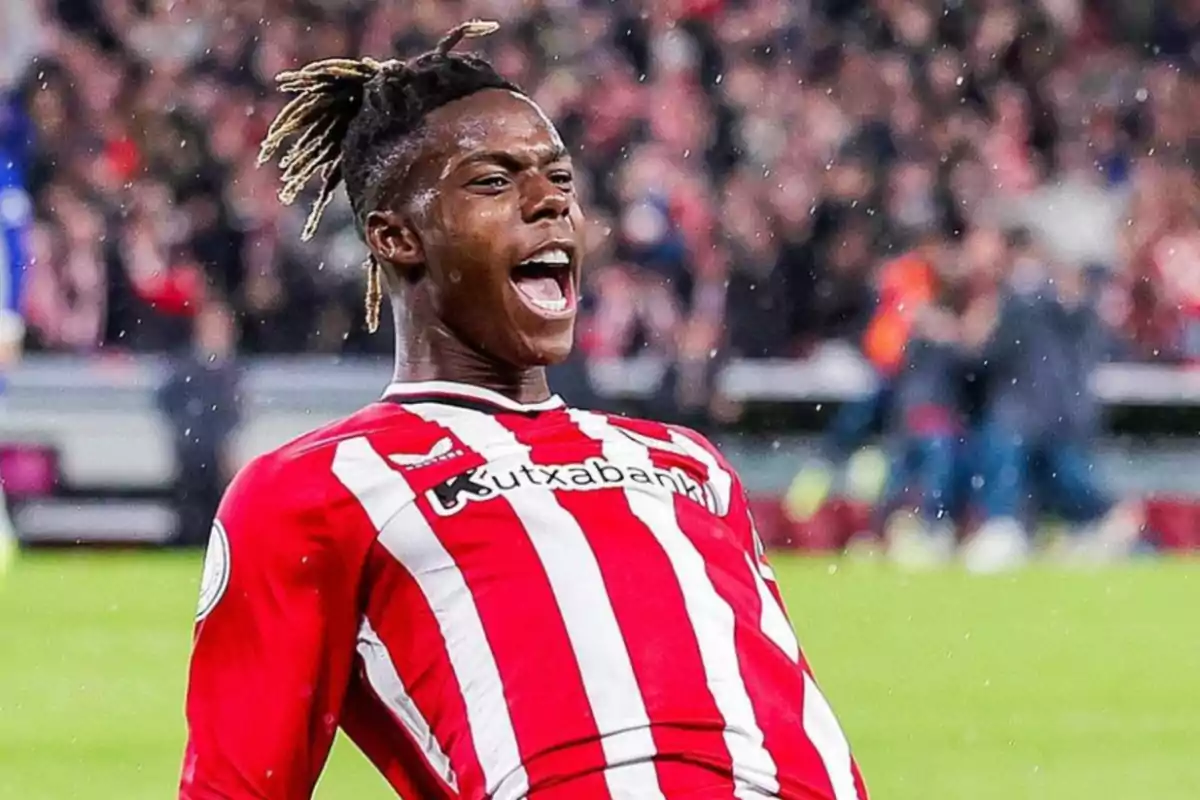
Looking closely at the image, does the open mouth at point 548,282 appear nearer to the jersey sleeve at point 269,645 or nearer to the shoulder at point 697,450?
the shoulder at point 697,450

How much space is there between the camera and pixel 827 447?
13844mm

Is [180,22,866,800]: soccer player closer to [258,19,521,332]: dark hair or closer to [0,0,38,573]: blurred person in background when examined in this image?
[258,19,521,332]: dark hair

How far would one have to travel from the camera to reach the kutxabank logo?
317 cm

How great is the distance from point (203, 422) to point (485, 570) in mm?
10083

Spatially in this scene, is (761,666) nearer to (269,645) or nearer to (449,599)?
(449,599)

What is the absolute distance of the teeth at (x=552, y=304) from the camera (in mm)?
3301

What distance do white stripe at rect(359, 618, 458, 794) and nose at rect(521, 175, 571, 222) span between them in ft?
1.93

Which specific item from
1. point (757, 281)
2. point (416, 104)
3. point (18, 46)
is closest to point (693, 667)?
point (416, 104)

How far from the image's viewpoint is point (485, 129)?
10.8ft

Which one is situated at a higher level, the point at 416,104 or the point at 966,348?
the point at 416,104

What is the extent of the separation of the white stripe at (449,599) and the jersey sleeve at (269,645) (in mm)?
63

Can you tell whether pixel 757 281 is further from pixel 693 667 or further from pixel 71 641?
pixel 693 667

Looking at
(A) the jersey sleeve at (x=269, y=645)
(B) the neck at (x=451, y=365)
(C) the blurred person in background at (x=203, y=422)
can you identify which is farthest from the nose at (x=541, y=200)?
(C) the blurred person in background at (x=203, y=422)

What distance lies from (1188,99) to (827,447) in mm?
4525
